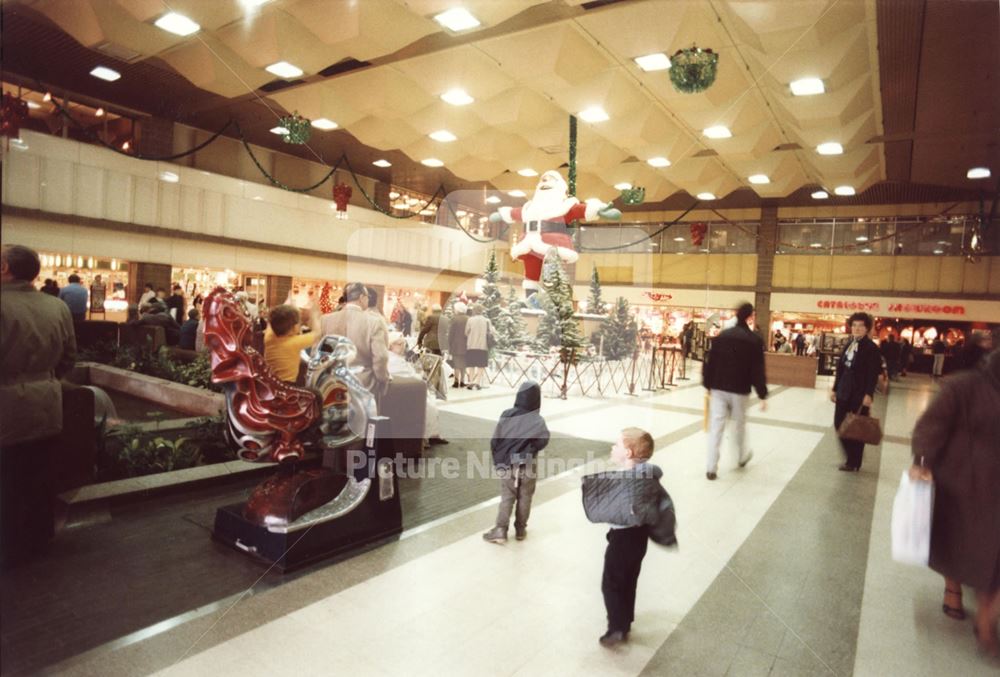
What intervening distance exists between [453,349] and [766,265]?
513 inches

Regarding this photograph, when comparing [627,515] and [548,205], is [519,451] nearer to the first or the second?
[627,515]

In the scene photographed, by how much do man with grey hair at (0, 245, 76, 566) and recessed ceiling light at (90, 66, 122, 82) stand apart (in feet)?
28.9

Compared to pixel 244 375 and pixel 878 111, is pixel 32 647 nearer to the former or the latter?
pixel 244 375

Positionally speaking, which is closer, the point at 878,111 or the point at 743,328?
the point at 743,328

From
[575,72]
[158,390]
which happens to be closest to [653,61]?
[575,72]

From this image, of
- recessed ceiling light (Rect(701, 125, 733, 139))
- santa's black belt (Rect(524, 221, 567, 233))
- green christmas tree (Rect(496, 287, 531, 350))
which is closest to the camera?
santa's black belt (Rect(524, 221, 567, 233))

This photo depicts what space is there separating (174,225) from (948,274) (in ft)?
64.7

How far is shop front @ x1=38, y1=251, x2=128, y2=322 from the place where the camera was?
32.9 ft

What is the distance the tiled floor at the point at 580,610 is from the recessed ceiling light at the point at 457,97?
5.27 metres

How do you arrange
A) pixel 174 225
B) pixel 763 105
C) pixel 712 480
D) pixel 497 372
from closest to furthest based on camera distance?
pixel 712 480 → pixel 763 105 → pixel 497 372 → pixel 174 225

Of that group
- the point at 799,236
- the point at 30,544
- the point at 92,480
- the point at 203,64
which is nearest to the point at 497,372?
the point at 203,64

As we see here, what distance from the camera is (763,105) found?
27.3 ft

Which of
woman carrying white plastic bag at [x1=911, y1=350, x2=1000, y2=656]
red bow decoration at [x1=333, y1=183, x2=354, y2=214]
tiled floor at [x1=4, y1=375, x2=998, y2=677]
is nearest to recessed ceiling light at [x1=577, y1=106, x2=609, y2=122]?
red bow decoration at [x1=333, y1=183, x2=354, y2=214]

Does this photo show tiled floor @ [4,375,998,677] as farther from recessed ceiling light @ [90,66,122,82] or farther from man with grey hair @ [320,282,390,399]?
recessed ceiling light @ [90,66,122,82]
